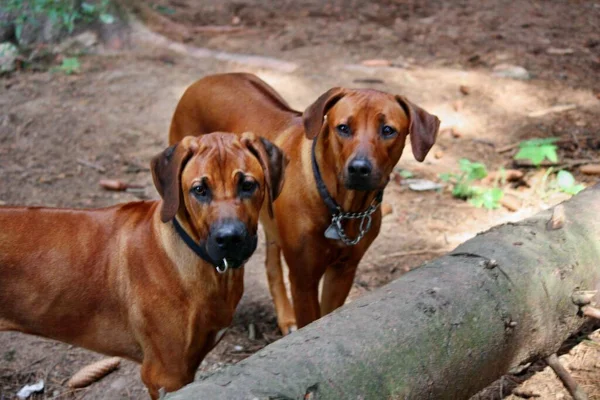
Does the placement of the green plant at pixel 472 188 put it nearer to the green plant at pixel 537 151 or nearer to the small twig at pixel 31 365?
the green plant at pixel 537 151

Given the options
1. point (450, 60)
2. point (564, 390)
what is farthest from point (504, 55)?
point (564, 390)

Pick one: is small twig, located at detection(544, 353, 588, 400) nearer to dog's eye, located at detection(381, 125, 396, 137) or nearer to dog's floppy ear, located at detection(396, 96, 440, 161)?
dog's floppy ear, located at detection(396, 96, 440, 161)

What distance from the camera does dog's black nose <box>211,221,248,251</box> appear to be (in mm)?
3079

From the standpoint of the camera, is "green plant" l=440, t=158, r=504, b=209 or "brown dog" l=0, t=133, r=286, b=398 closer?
"brown dog" l=0, t=133, r=286, b=398

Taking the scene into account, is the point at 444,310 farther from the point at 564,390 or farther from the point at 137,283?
the point at 137,283

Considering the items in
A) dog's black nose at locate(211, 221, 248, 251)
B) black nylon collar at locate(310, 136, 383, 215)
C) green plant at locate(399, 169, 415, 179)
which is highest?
dog's black nose at locate(211, 221, 248, 251)

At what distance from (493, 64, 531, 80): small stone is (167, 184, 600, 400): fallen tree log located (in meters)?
4.65

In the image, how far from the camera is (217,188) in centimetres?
319

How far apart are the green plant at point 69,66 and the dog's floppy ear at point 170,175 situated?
5.88m

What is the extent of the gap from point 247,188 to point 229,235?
0.29 metres

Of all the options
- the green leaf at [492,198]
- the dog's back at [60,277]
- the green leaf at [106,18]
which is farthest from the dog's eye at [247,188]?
the green leaf at [106,18]

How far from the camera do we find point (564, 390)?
3730 mm

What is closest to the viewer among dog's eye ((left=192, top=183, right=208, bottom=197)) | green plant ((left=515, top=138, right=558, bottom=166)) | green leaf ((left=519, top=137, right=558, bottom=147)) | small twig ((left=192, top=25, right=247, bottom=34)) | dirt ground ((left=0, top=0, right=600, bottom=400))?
dog's eye ((left=192, top=183, right=208, bottom=197))

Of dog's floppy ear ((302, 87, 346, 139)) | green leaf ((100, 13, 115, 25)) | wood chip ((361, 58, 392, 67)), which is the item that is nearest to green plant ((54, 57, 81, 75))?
green leaf ((100, 13, 115, 25))
